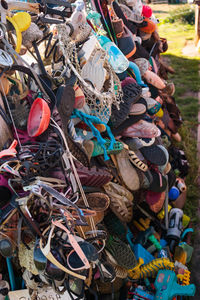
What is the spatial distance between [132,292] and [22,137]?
3.29ft

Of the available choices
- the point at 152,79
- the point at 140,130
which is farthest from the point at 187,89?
the point at 140,130

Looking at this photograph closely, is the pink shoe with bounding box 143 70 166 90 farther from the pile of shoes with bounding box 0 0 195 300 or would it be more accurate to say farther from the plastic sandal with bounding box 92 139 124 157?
the plastic sandal with bounding box 92 139 124 157

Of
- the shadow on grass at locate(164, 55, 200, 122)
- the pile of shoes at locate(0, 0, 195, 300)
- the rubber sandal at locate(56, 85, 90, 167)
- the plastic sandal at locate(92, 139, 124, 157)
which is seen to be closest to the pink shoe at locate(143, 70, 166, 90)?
the pile of shoes at locate(0, 0, 195, 300)

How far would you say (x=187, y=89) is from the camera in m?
4.44

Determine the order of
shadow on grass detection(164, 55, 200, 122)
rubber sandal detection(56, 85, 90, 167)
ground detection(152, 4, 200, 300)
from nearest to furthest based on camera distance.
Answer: rubber sandal detection(56, 85, 90, 167), ground detection(152, 4, 200, 300), shadow on grass detection(164, 55, 200, 122)

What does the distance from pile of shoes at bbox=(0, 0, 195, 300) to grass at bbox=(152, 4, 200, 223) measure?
9.2 inches

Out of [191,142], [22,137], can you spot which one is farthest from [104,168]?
[191,142]

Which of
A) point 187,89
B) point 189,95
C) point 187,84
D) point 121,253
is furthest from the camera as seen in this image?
point 187,84

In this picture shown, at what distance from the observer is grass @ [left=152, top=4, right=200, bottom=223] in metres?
2.84

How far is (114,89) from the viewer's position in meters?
1.90

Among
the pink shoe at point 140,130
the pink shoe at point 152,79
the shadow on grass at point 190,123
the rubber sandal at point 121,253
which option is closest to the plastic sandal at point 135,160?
the pink shoe at point 140,130

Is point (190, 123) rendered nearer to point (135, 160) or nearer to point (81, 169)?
point (135, 160)

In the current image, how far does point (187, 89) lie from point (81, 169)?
3.28m

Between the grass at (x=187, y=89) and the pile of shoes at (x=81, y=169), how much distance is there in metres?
0.23
